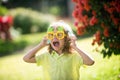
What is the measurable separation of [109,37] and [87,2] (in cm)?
78

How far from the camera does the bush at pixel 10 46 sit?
1688 centimetres

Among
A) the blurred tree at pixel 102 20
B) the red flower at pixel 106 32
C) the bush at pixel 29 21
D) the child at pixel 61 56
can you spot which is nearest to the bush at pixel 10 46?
the bush at pixel 29 21

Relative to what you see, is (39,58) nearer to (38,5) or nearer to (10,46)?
(10,46)

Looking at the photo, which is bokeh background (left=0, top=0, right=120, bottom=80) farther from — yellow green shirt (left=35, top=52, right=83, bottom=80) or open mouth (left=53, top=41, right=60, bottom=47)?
open mouth (left=53, top=41, right=60, bottom=47)

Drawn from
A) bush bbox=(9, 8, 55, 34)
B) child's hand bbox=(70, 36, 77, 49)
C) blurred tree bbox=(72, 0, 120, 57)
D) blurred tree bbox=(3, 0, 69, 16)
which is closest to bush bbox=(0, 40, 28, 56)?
bush bbox=(9, 8, 55, 34)

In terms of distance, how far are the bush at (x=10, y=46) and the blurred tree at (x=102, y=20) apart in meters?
8.61

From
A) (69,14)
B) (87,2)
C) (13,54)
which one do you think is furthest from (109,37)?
(69,14)

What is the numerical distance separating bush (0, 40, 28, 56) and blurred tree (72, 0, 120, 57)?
8.61 metres

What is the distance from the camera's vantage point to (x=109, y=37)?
8.17 metres

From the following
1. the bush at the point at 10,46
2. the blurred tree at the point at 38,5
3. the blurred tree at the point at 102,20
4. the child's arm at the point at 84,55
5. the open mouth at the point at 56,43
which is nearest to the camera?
the child's arm at the point at 84,55

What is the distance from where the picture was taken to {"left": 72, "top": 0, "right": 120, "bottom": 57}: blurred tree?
7.80 meters

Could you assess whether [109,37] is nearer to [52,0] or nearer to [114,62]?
[114,62]

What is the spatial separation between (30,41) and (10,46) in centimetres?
125

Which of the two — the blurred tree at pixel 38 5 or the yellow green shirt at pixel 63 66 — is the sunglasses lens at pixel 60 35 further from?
the blurred tree at pixel 38 5
